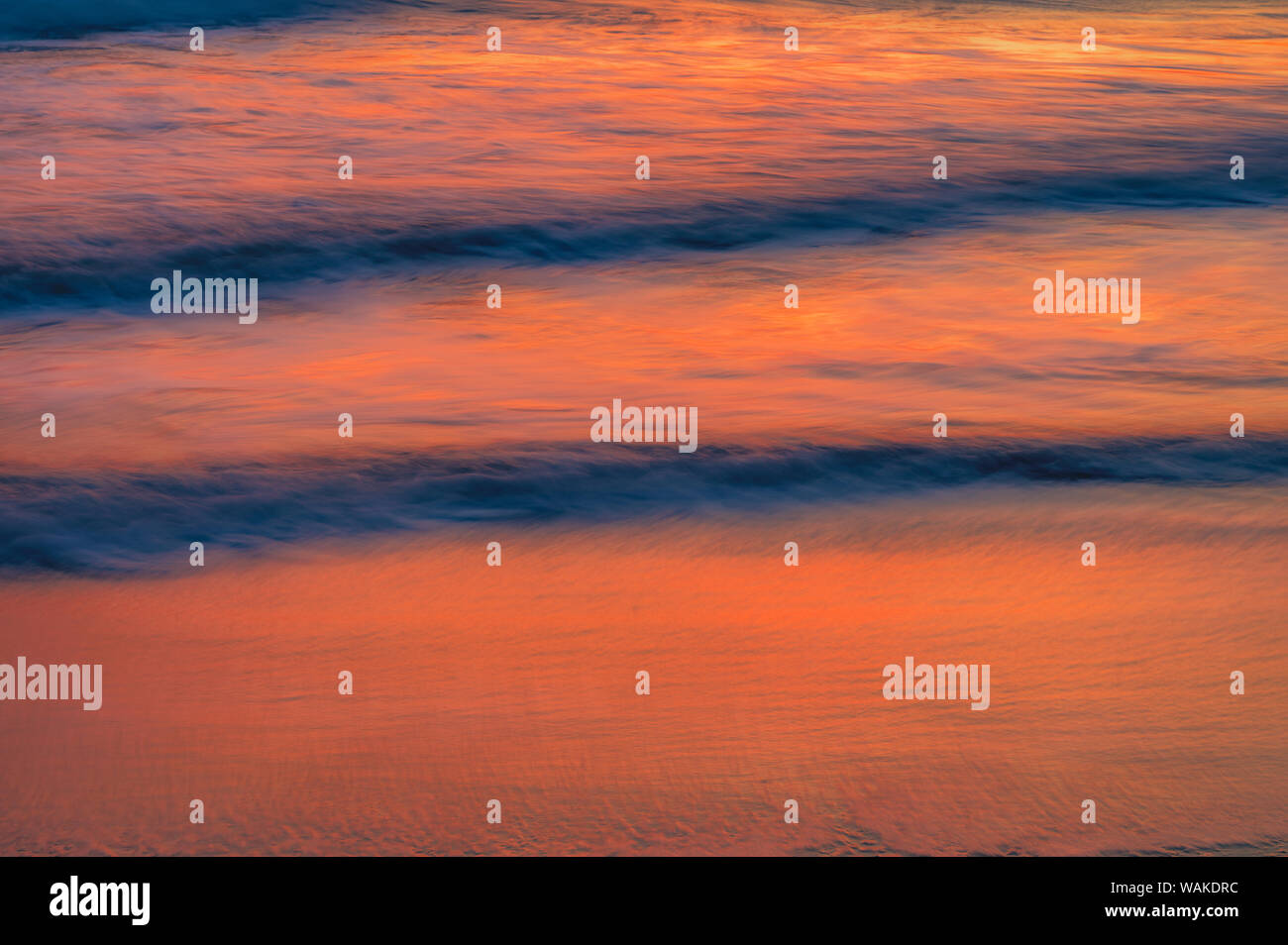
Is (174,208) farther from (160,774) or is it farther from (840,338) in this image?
(160,774)

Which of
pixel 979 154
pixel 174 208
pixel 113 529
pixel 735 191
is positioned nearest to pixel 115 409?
pixel 113 529

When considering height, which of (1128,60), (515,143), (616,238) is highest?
(1128,60)

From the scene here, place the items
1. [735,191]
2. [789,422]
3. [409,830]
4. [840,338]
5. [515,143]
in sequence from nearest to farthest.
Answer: [409,830] → [789,422] → [840,338] → [735,191] → [515,143]

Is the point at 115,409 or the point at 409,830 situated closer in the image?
the point at 409,830

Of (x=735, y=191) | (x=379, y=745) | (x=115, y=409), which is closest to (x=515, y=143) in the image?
(x=735, y=191)

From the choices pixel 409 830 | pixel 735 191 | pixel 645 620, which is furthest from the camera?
pixel 735 191

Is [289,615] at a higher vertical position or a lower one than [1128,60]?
lower
